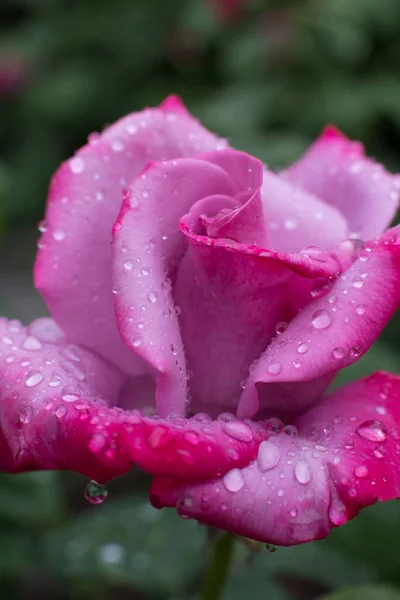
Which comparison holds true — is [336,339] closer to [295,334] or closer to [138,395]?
[295,334]

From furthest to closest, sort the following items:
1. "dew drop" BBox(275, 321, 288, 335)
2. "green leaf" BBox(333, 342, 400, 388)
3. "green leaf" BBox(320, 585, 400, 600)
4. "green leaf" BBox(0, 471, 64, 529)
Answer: "green leaf" BBox(0, 471, 64, 529), "green leaf" BBox(333, 342, 400, 388), "green leaf" BBox(320, 585, 400, 600), "dew drop" BBox(275, 321, 288, 335)

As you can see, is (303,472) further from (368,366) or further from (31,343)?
(368,366)

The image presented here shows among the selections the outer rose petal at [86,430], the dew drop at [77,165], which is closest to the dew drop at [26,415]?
the outer rose petal at [86,430]

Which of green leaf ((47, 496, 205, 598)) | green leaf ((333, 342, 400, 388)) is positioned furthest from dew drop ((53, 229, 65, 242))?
green leaf ((47, 496, 205, 598))

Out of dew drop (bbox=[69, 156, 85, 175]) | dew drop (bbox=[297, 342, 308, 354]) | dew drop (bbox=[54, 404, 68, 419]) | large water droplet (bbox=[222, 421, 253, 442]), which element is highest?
dew drop (bbox=[69, 156, 85, 175])

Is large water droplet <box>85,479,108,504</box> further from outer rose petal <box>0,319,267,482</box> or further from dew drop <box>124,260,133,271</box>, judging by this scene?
dew drop <box>124,260,133,271</box>

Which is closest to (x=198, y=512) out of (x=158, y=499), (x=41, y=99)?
(x=158, y=499)

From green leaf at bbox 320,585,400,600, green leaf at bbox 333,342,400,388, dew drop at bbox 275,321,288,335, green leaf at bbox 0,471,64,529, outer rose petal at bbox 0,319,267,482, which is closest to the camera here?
outer rose petal at bbox 0,319,267,482

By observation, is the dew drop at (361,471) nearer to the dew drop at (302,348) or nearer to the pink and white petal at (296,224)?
the dew drop at (302,348)

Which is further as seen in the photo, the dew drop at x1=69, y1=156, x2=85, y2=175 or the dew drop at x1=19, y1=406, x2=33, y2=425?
the dew drop at x1=69, y1=156, x2=85, y2=175

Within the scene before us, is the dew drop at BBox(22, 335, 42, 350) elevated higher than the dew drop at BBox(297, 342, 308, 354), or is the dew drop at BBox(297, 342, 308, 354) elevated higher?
the dew drop at BBox(297, 342, 308, 354)
